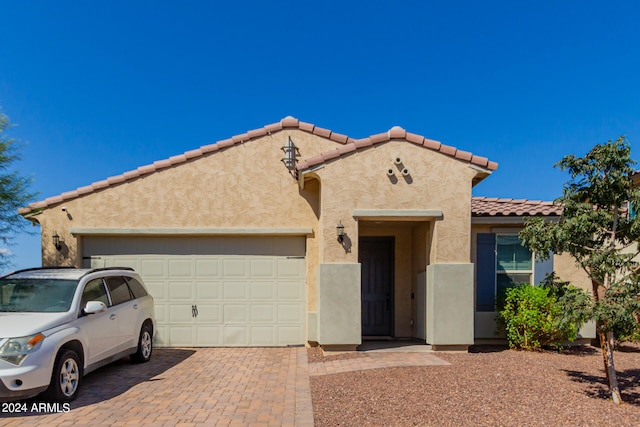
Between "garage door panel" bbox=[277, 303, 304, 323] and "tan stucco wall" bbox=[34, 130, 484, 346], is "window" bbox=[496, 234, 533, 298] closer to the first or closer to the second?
"tan stucco wall" bbox=[34, 130, 484, 346]

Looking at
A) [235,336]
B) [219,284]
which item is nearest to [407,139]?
[219,284]

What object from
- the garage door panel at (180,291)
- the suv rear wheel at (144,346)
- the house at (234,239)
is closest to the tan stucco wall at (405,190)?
the house at (234,239)

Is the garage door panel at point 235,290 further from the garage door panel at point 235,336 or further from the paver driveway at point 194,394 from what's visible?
the paver driveway at point 194,394

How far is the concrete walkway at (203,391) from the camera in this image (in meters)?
5.15

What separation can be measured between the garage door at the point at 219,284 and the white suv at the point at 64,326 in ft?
4.42

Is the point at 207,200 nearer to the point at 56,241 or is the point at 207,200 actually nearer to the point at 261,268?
the point at 261,268

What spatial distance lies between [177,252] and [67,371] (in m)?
4.15

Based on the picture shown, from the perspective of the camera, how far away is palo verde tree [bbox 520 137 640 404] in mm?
5590

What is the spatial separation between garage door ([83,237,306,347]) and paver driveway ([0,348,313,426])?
3.12 ft

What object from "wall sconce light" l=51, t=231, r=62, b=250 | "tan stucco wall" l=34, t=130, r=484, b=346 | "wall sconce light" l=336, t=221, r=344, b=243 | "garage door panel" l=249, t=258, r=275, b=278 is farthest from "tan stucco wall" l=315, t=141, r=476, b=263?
"wall sconce light" l=51, t=231, r=62, b=250

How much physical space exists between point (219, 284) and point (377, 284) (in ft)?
12.2

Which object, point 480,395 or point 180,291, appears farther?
point 180,291

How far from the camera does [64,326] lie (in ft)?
18.8

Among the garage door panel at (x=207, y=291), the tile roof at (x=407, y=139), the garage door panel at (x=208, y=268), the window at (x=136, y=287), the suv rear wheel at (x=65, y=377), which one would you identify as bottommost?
the suv rear wheel at (x=65, y=377)
